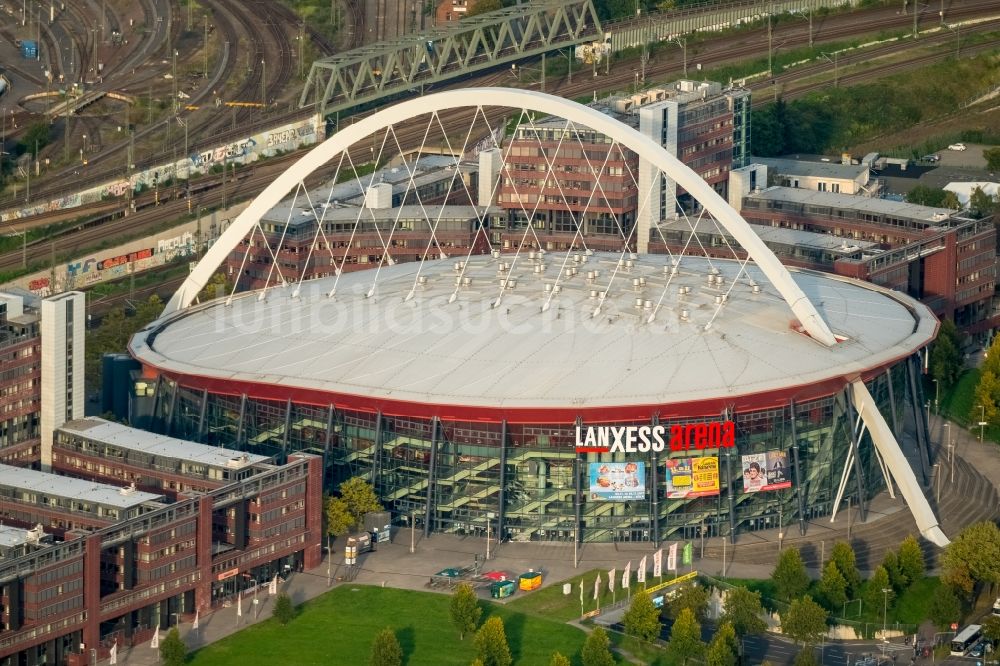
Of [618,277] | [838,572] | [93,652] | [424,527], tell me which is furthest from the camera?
Result: [618,277]

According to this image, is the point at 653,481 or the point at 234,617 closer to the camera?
the point at 234,617

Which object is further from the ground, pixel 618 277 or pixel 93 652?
pixel 618 277

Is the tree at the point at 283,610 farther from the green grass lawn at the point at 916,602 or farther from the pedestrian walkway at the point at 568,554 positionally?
the green grass lawn at the point at 916,602

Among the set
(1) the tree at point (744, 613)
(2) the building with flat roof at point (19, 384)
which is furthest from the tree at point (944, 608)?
(2) the building with flat roof at point (19, 384)

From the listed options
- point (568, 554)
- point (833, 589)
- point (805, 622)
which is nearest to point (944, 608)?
point (833, 589)

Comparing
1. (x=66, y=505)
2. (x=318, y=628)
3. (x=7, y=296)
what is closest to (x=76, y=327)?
(x=7, y=296)

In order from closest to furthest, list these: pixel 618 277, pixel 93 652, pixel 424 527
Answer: pixel 93 652
pixel 424 527
pixel 618 277

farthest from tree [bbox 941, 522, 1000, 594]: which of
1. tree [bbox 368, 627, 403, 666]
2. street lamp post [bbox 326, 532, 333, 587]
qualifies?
street lamp post [bbox 326, 532, 333, 587]

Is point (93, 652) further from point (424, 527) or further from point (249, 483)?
point (424, 527)

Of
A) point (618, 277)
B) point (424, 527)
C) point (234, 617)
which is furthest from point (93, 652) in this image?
point (618, 277)
